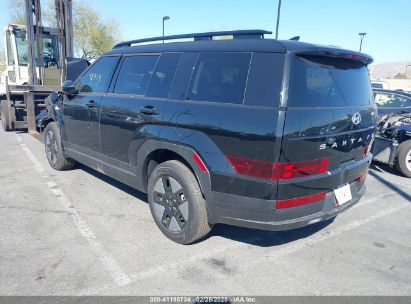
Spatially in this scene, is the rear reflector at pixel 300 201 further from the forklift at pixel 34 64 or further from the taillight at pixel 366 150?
the forklift at pixel 34 64

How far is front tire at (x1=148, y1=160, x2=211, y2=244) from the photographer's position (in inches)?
121

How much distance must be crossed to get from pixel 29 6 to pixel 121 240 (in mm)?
8045

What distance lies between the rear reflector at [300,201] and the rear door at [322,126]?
0.03 m

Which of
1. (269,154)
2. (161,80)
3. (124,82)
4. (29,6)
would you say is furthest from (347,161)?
(29,6)

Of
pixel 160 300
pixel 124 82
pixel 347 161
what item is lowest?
pixel 160 300

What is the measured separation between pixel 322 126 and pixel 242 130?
0.65 meters

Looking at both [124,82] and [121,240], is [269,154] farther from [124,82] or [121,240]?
[124,82]

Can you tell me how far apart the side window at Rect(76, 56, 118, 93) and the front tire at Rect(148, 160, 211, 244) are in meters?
1.57

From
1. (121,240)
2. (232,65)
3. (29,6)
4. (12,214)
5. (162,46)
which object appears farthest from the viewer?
(29,6)

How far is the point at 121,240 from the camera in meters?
3.44

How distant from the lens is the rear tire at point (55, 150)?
546cm

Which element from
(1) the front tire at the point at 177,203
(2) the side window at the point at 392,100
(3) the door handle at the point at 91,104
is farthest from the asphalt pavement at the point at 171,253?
(2) the side window at the point at 392,100

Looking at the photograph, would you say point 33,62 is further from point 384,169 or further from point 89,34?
point 89,34

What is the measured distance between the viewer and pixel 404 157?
20.5 feet
